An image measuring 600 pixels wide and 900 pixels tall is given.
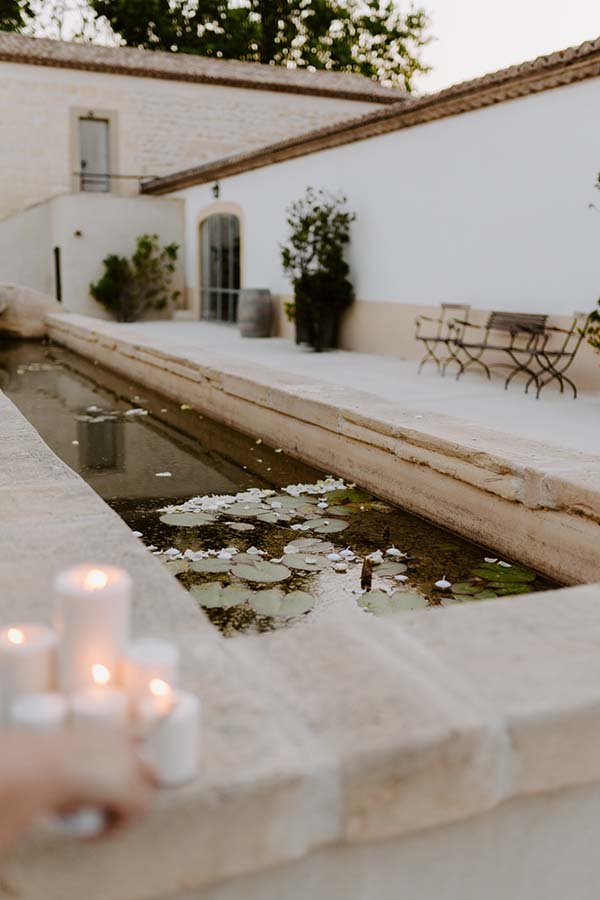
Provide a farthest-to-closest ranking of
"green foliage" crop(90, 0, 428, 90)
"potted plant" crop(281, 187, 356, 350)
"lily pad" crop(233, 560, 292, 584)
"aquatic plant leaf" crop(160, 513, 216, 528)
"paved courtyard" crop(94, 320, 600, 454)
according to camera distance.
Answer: "green foliage" crop(90, 0, 428, 90), "potted plant" crop(281, 187, 356, 350), "paved courtyard" crop(94, 320, 600, 454), "aquatic plant leaf" crop(160, 513, 216, 528), "lily pad" crop(233, 560, 292, 584)

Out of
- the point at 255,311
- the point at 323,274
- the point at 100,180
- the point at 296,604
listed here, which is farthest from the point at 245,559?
the point at 100,180

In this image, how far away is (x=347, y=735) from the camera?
1.35 meters

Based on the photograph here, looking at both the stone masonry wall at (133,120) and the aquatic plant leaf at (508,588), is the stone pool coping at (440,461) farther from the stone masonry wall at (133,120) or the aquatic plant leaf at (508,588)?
the stone masonry wall at (133,120)

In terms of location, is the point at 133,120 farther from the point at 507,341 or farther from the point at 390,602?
the point at 390,602

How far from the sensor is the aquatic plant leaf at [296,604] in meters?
3.17

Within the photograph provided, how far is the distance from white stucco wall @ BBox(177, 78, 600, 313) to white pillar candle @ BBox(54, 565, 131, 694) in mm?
6508

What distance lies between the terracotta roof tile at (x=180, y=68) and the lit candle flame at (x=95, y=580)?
60.0 feet

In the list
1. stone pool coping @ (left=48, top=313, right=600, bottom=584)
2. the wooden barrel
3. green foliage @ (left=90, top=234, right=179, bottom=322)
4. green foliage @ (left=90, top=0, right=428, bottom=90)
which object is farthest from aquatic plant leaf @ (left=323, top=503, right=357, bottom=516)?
green foliage @ (left=90, top=0, right=428, bottom=90)

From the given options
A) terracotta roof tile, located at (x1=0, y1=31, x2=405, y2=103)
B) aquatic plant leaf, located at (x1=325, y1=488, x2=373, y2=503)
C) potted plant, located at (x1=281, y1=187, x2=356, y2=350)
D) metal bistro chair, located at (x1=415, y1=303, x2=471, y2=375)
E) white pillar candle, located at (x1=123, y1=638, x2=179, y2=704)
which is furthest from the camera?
terracotta roof tile, located at (x1=0, y1=31, x2=405, y2=103)

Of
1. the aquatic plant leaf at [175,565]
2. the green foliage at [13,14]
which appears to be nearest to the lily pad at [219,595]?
the aquatic plant leaf at [175,565]

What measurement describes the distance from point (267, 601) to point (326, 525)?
1.01m

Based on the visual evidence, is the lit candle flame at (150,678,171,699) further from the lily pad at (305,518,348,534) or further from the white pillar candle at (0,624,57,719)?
the lily pad at (305,518,348,534)

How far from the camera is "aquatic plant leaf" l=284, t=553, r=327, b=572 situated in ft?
12.0

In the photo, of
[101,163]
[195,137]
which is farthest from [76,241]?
[195,137]
